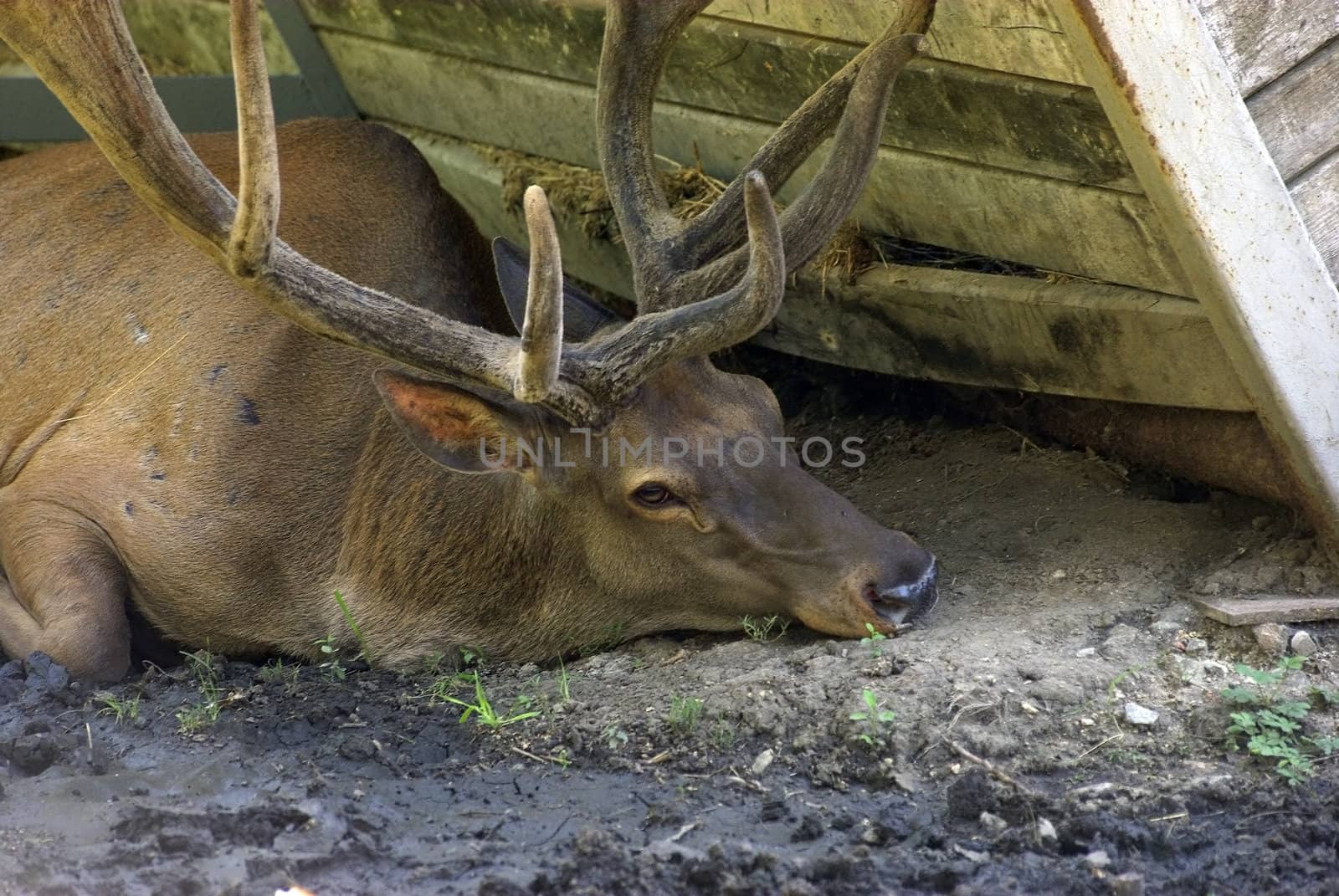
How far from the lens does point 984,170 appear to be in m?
4.63

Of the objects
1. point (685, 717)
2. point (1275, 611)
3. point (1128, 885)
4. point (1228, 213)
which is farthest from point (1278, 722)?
point (685, 717)

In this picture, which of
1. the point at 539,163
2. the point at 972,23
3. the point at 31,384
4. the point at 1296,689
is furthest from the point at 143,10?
the point at 1296,689

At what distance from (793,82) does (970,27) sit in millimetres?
853

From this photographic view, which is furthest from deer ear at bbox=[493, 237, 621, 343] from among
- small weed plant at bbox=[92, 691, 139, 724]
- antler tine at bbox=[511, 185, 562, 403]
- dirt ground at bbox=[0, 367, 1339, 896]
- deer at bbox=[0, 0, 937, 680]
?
small weed plant at bbox=[92, 691, 139, 724]

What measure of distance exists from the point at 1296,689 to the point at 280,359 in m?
3.21

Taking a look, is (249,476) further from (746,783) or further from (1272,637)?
(1272,637)

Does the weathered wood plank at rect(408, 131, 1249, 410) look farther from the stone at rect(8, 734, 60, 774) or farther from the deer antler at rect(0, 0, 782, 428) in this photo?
the stone at rect(8, 734, 60, 774)

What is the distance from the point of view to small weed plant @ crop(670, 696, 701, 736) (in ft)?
12.7

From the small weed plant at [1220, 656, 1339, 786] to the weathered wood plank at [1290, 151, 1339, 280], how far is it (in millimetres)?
1159

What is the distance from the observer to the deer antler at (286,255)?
3.76 m

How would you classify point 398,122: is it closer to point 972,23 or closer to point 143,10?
point 143,10

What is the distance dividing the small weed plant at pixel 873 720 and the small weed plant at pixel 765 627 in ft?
2.46

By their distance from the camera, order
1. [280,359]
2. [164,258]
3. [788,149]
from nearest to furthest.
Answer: [788,149] → [280,359] → [164,258]

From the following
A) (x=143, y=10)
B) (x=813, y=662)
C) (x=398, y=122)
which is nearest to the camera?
(x=813, y=662)
